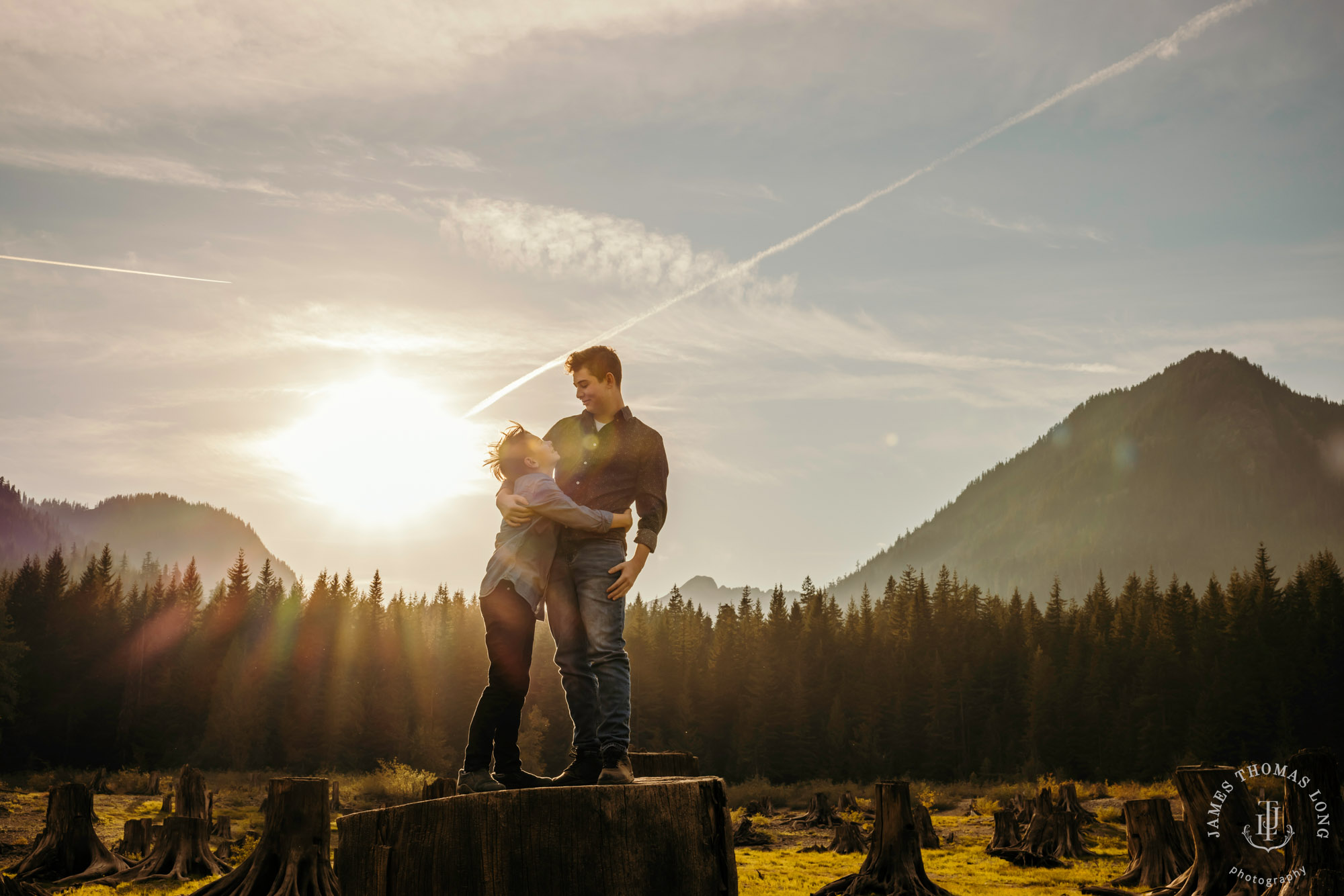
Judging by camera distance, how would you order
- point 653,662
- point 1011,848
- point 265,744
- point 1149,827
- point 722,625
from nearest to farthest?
point 1149,827
point 1011,848
point 265,744
point 653,662
point 722,625

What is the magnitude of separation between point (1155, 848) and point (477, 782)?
2150 centimetres

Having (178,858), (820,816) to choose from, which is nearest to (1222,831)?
(178,858)

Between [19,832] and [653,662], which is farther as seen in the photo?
[653,662]

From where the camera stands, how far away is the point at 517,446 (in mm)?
5258

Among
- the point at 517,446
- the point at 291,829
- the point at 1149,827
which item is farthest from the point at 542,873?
the point at 1149,827

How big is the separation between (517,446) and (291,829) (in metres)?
7.09

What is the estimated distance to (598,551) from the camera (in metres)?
4.67

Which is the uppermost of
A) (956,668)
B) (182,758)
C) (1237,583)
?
(1237,583)

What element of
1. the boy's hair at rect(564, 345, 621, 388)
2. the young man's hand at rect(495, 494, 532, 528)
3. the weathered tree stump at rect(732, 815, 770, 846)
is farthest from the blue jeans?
the weathered tree stump at rect(732, 815, 770, 846)

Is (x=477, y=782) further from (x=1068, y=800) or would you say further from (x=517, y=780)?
(x=1068, y=800)

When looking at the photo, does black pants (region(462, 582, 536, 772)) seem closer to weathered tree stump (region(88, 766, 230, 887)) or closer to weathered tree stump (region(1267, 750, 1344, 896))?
weathered tree stump (region(1267, 750, 1344, 896))

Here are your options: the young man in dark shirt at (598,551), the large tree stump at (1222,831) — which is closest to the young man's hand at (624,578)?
the young man in dark shirt at (598,551)

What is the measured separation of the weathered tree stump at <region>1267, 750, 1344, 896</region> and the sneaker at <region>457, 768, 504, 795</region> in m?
8.99

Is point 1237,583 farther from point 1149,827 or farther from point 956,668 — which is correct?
point 1149,827
